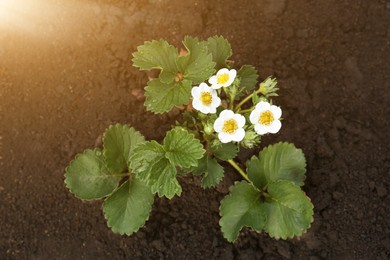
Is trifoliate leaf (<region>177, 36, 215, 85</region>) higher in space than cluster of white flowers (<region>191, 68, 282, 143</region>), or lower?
higher

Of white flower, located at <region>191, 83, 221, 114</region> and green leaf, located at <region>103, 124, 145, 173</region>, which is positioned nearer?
white flower, located at <region>191, 83, 221, 114</region>

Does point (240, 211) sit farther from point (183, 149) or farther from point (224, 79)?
point (224, 79)

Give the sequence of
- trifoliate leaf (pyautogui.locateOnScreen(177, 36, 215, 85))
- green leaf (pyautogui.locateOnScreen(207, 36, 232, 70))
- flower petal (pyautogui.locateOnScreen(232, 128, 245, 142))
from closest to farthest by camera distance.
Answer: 1. flower petal (pyautogui.locateOnScreen(232, 128, 245, 142))
2. trifoliate leaf (pyautogui.locateOnScreen(177, 36, 215, 85))
3. green leaf (pyautogui.locateOnScreen(207, 36, 232, 70))

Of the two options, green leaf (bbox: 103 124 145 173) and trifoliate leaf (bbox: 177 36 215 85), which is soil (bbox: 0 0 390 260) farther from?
trifoliate leaf (bbox: 177 36 215 85)

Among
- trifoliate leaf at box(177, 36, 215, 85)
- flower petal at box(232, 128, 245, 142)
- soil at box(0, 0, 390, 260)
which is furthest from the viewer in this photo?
soil at box(0, 0, 390, 260)

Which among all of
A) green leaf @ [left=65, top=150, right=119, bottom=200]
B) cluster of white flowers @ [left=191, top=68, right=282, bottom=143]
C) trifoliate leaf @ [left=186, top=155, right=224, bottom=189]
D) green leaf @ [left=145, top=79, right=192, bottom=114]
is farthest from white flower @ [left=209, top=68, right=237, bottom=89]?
green leaf @ [left=65, top=150, right=119, bottom=200]

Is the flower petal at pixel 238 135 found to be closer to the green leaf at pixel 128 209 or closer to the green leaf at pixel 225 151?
the green leaf at pixel 225 151

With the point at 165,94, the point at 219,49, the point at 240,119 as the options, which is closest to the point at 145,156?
the point at 165,94

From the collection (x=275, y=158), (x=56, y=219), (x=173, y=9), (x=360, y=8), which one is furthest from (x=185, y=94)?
A: (x=360, y=8)
